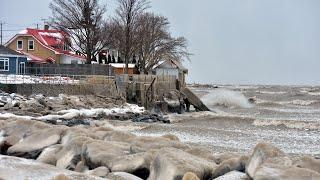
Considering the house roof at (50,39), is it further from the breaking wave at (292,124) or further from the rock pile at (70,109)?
the breaking wave at (292,124)

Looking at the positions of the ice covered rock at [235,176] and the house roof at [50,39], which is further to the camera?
the house roof at [50,39]

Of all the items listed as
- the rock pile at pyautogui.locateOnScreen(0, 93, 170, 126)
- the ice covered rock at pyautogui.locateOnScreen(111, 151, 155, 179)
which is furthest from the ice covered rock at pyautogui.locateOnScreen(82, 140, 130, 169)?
the rock pile at pyautogui.locateOnScreen(0, 93, 170, 126)

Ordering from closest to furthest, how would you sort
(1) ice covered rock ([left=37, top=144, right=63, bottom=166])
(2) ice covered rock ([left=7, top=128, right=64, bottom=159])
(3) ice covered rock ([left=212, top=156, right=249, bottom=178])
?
(3) ice covered rock ([left=212, top=156, right=249, bottom=178]), (1) ice covered rock ([left=37, top=144, right=63, bottom=166]), (2) ice covered rock ([left=7, top=128, right=64, bottom=159])

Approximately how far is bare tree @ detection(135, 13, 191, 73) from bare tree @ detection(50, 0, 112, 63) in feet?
29.9

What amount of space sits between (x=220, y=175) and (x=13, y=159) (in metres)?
4.68

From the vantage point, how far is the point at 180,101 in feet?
155

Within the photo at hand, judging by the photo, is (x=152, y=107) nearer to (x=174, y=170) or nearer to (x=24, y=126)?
(x=24, y=126)

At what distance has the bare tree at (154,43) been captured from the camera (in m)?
70.3

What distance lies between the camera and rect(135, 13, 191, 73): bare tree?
70312mm

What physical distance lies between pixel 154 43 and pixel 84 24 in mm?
17711

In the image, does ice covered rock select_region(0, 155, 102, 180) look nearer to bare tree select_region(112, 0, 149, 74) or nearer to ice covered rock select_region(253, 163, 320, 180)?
ice covered rock select_region(253, 163, 320, 180)

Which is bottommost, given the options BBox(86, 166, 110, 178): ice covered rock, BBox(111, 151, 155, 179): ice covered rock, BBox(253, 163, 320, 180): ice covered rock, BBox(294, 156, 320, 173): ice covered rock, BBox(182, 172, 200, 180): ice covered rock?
BBox(86, 166, 110, 178): ice covered rock

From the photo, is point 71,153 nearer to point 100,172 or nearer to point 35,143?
point 100,172

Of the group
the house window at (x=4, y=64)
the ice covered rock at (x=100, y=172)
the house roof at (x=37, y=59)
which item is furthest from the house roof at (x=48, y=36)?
the ice covered rock at (x=100, y=172)
